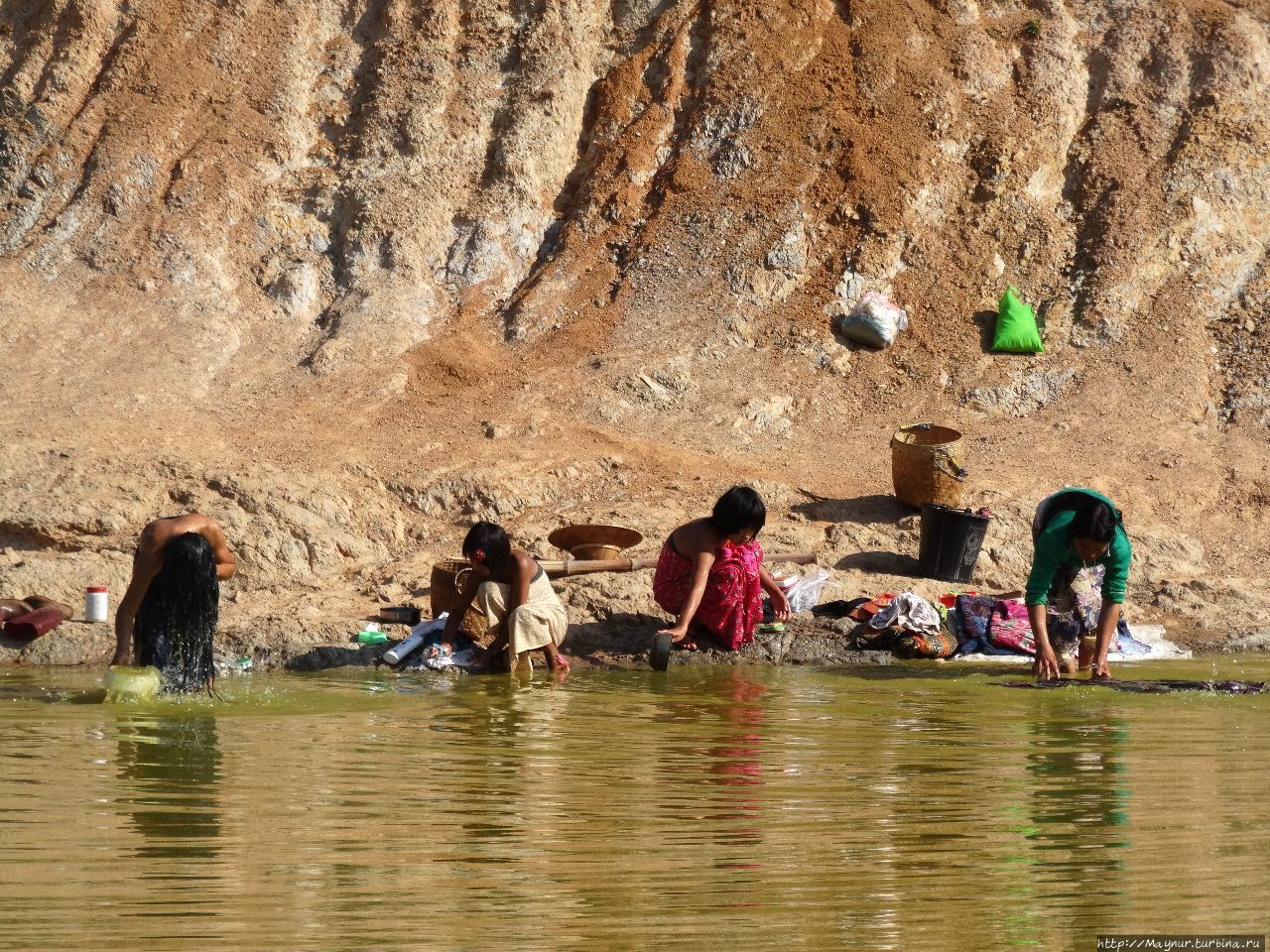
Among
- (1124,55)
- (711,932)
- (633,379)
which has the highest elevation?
(1124,55)

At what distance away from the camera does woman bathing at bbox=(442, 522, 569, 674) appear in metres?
9.16

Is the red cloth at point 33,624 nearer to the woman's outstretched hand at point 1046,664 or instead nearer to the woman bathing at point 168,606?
the woman bathing at point 168,606

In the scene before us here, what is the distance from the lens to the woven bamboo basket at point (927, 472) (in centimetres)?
1272

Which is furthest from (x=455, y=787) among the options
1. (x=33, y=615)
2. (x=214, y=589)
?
(x=33, y=615)

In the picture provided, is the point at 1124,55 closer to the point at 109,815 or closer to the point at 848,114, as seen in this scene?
the point at 848,114

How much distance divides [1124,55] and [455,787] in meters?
16.9

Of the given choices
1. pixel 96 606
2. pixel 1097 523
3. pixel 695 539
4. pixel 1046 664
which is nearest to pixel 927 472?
pixel 695 539

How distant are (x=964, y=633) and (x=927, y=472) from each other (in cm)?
285

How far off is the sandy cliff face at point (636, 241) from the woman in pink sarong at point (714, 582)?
3.64m

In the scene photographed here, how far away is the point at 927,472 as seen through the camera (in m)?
12.8

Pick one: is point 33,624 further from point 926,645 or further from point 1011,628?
point 1011,628

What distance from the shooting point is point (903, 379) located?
17000mm

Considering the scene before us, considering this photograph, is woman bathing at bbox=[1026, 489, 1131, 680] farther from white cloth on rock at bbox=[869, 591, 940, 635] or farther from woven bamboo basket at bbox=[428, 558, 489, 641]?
woven bamboo basket at bbox=[428, 558, 489, 641]

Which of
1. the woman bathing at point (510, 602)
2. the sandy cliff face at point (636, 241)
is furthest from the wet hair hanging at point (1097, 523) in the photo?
the sandy cliff face at point (636, 241)
